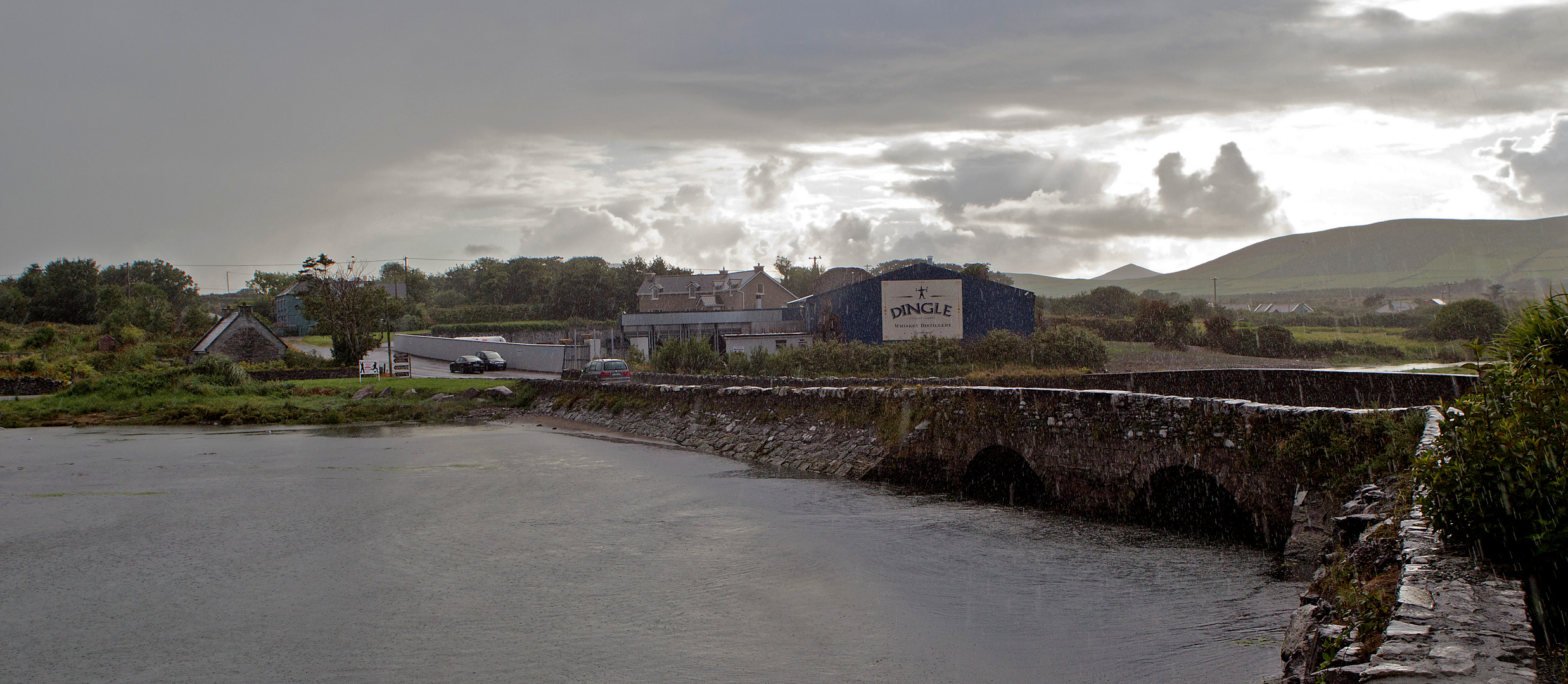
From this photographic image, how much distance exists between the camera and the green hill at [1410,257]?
141m

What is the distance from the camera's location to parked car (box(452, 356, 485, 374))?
48000mm

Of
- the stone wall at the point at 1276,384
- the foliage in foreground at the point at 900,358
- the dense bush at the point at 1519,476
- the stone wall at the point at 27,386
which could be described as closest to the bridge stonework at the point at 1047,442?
the stone wall at the point at 1276,384

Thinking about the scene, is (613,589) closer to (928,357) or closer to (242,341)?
(928,357)

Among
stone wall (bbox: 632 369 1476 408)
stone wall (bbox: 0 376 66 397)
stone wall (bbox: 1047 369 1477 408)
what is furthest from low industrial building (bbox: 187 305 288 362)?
stone wall (bbox: 1047 369 1477 408)

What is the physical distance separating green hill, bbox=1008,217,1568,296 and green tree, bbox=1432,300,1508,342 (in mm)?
98278

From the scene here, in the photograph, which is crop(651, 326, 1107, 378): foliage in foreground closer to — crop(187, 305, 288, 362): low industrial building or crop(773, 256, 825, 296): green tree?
crop(187, 305, 288, 362): low industrial building

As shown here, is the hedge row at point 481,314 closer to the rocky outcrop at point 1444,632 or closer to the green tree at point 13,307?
the green tree at point 13,307

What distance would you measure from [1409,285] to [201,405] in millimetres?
155751

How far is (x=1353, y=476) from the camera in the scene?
895cm

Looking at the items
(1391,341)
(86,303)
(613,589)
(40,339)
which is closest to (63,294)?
(86,303)

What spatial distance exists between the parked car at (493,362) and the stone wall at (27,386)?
18.6 meters

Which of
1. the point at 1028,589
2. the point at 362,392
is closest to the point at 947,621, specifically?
the point at 1028,589

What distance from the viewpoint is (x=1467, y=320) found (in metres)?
37.3

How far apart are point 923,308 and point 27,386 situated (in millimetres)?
42944
